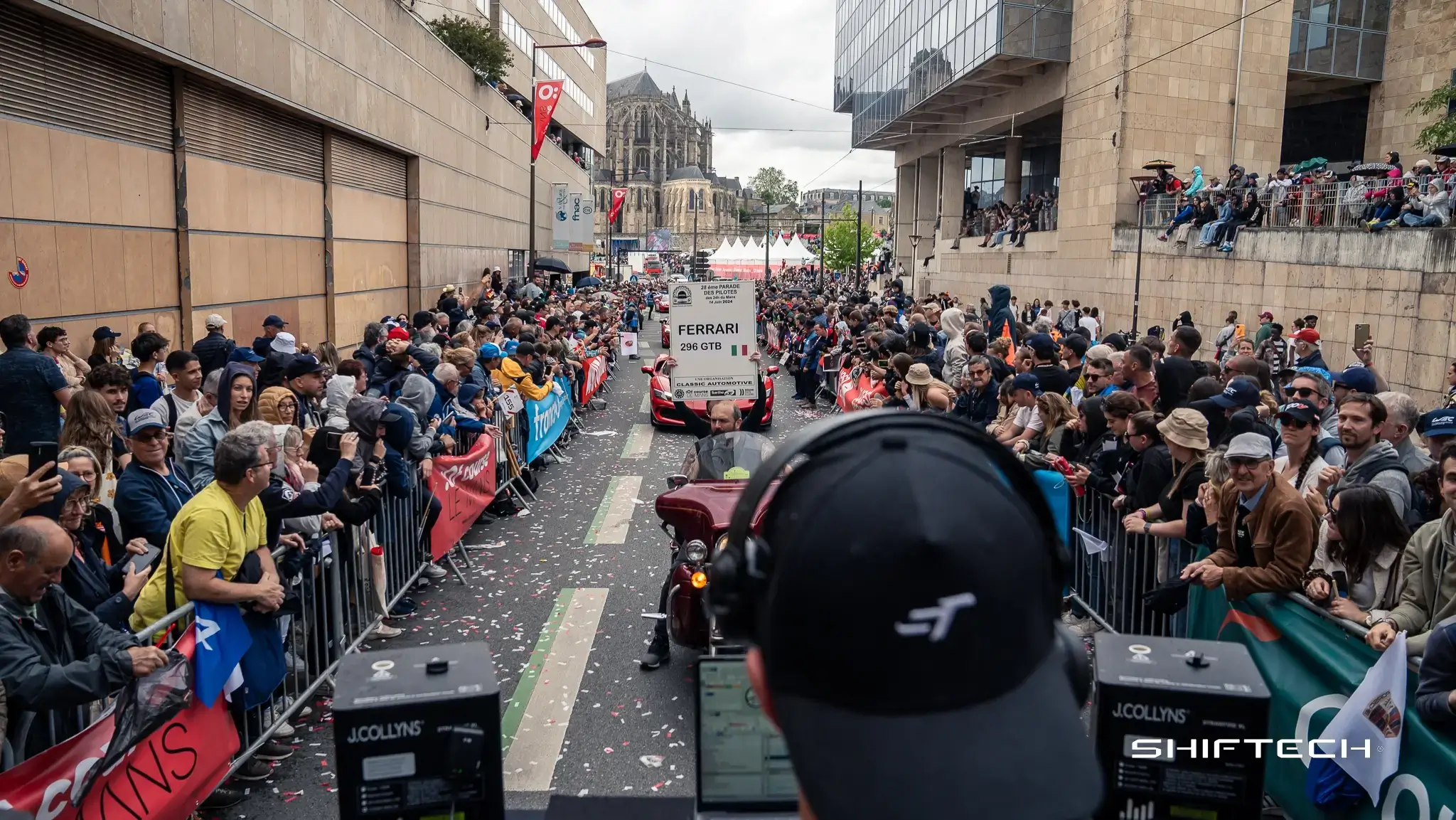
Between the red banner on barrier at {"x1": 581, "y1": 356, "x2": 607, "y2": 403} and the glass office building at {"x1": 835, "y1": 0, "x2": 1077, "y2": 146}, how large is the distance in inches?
724

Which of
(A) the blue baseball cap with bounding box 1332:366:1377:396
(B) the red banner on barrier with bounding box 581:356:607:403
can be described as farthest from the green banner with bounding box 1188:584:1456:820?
(B) the red banner on barrier with bounding box 581:356:607:403

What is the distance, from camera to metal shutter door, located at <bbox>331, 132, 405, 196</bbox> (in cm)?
2150

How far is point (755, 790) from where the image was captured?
127 inches

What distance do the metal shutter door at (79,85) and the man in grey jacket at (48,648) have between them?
8465 millimetres

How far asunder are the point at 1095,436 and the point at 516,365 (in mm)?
8467

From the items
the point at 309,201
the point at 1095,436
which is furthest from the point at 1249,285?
the point at 309,201

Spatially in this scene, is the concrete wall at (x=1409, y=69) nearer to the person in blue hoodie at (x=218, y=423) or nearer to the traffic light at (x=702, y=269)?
the traffic light at (x=702, y=269)

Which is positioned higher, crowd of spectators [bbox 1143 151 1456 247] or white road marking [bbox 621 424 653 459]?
crowd of spectators [bbox 1143 151 1456 247]

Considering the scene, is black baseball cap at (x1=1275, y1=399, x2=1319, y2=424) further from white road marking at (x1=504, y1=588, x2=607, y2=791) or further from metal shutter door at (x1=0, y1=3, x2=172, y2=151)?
metal shutter door at (x1=0, y1=3, x2=172, y2=151)

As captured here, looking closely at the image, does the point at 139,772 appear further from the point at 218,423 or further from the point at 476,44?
the point at 476,44

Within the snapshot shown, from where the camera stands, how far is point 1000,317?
60.0 ft

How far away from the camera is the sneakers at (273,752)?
594 cm

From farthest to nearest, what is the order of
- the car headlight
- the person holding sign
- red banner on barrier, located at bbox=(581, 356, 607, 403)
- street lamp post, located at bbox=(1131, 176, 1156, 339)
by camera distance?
street lamp post, located at bbox=(1131, 176, 1156, 339), red banner on barrier, located at bbox=(581, 356, 607, 403), the person holding sign, the car headlight

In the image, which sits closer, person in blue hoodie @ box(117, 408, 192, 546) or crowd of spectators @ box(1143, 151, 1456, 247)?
person in blue hoodie @ box(117, 408, 192, 546)
